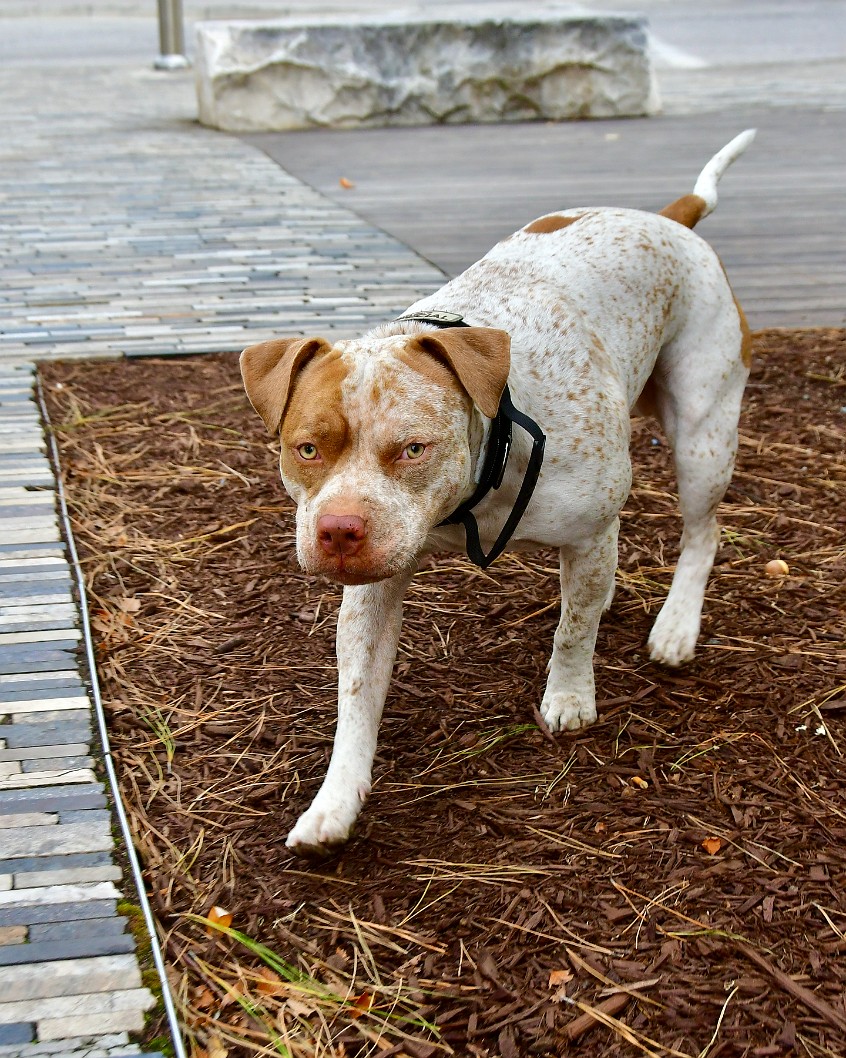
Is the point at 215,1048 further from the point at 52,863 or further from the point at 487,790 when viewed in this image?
the point at 487,790

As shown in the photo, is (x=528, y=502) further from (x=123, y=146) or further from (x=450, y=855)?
(x=123, y=146)

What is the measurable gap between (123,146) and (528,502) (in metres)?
8.53

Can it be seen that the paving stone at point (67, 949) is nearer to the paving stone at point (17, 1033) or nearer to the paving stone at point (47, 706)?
the paving stone at point (17, 1033)

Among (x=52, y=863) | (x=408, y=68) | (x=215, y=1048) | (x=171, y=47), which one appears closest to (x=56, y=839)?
(x=52, y=863)

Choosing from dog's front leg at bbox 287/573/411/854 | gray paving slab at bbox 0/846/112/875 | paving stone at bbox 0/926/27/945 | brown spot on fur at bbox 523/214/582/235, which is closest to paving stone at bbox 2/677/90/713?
gray paving slab at bbox 0/846/112/875

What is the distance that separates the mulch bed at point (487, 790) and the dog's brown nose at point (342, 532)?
77cm

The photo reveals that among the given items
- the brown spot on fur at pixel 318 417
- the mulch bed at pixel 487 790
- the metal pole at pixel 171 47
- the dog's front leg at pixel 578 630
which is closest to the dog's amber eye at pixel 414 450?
the brown spot on fur at pixel 318 417

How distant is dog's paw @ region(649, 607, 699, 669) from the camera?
3.68 m

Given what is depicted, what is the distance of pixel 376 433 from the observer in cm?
260

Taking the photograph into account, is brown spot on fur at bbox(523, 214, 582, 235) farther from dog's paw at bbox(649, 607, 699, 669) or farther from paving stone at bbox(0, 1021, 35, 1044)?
paving stone at bbox(0, 1021, 35, 1044)

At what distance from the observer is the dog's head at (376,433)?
2.54 metres

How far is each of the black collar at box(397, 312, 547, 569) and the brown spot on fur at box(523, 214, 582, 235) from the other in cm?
72

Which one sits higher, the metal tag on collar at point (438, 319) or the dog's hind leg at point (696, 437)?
the metal tag on collar at point (438, 319)

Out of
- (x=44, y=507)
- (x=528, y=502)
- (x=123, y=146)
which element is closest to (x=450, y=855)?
(x=528, y=502)
